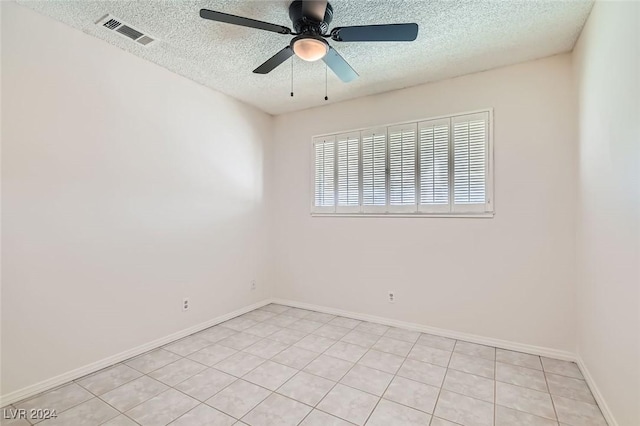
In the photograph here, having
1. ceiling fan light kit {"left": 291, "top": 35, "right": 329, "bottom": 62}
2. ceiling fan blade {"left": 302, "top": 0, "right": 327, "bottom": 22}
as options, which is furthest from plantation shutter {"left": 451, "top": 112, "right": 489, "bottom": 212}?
ceiling fan blade {"left": 302, "top": 0, "right": 327, "bottom": 22}

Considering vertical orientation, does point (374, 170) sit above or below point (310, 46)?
below

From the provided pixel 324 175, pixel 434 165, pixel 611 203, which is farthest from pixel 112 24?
pixel 611 203

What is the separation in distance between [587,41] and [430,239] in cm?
208

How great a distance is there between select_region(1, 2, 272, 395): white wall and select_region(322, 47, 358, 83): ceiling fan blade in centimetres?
181

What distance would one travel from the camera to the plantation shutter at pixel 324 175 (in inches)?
158

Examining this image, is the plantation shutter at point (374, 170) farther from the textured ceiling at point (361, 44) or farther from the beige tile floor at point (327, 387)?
the beige tile floor at point (327, 387)

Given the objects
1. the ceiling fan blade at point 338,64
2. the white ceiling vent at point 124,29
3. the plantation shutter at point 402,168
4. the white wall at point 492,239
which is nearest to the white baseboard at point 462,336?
the white wall at point 492,239

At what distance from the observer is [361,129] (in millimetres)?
3770

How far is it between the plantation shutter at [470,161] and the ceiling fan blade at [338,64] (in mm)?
1369

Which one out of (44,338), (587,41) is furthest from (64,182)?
(587,41)

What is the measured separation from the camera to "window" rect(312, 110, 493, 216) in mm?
3061

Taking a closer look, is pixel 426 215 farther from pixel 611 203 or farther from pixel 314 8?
pixel 314 8

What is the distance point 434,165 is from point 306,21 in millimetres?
2021

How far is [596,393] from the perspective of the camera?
206 centimetres
